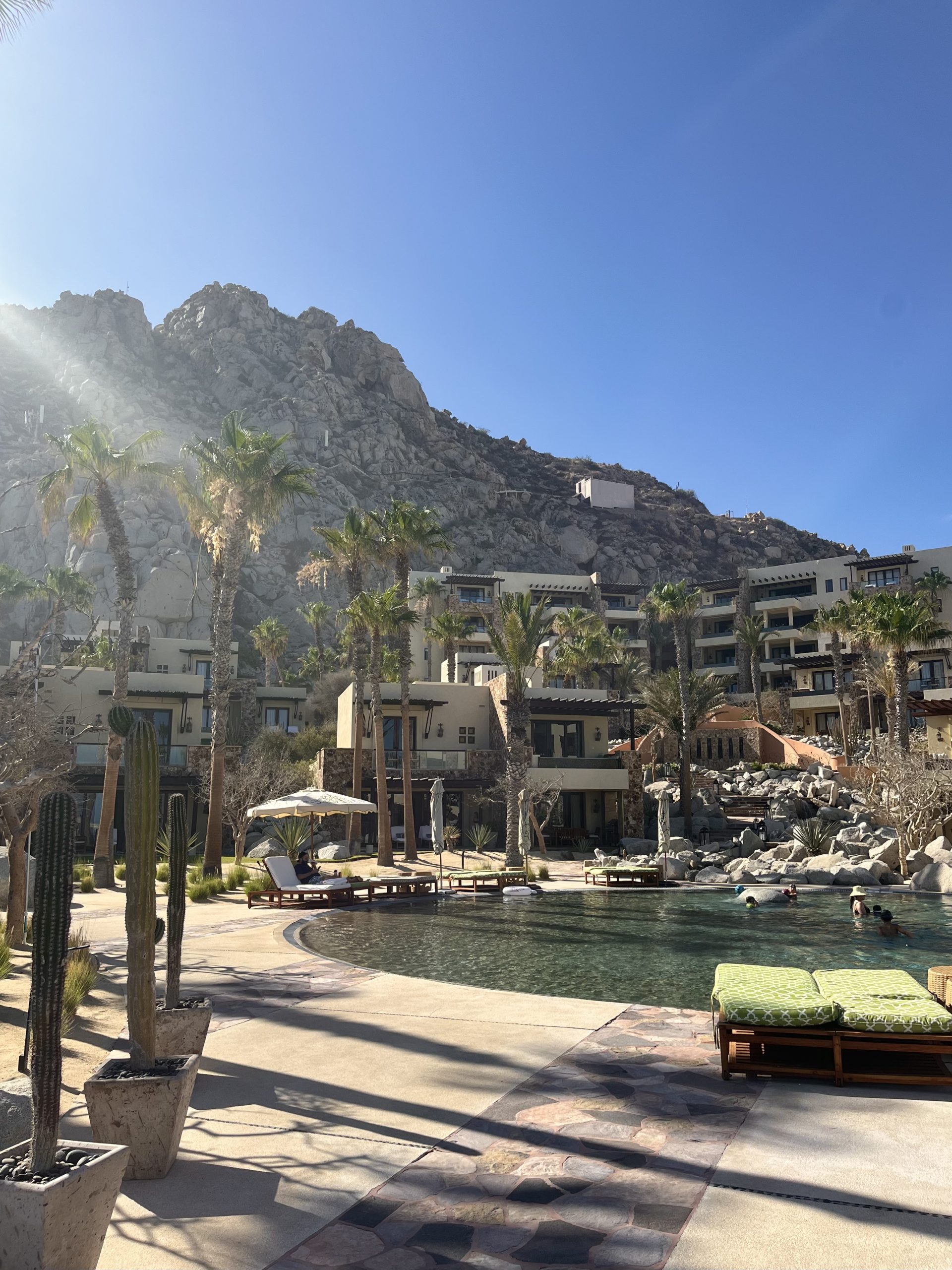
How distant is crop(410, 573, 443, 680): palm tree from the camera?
195 ft

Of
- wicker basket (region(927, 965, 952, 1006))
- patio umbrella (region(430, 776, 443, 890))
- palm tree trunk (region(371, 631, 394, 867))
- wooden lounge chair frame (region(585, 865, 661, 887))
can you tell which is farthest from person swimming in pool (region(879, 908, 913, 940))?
palm tree trunk (region(371, 631, 394, 867))

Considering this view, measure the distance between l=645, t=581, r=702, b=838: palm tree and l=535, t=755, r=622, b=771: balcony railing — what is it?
3377 millimetres

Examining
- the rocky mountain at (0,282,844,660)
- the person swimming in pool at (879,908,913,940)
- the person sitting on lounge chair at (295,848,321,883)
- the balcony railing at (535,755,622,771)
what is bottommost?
the person swimming in pool at (879,908,913,940)

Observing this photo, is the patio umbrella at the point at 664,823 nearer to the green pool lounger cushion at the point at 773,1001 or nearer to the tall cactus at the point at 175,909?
the green pool lounger cushion at the point at 773,1001

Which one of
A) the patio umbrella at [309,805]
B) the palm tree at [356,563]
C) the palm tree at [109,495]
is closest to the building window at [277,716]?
the palm tree at [356,563]

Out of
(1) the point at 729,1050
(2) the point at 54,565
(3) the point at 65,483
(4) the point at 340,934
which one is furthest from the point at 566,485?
(1) the point at 729,1050

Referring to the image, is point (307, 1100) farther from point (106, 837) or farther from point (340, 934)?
point (106, 837)

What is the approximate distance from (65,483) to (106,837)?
10.5m

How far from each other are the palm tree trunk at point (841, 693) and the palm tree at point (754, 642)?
224 inches

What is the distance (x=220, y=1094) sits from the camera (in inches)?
239

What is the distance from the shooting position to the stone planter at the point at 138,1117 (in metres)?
4.57

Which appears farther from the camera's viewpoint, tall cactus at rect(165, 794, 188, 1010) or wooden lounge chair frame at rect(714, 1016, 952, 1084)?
tall cactus at rect(165, 794, 188, 1010)

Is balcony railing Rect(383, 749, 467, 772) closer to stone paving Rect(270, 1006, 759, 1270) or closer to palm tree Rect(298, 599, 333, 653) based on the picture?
palm tree Rect(298, 599, 333, 653)

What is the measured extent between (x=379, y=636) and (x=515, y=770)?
289 inches
